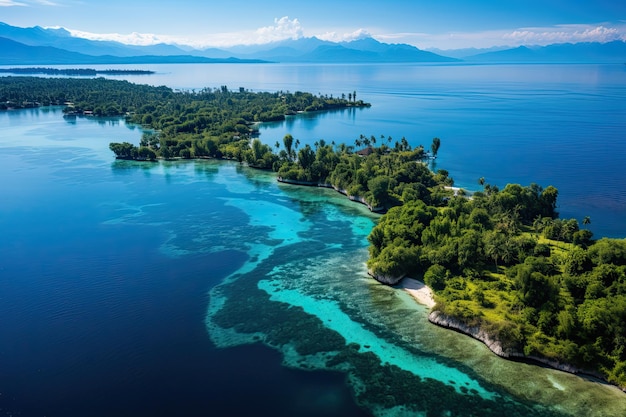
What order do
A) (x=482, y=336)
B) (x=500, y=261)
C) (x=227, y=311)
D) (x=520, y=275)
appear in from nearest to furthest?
(x=482, y=336) → (x=520, y=275) → (x=227, y=311) → (x=500, y=261)

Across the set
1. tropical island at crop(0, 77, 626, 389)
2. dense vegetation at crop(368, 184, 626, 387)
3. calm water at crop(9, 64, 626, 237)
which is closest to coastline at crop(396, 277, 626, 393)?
tropical island at crop(0, 77, 626, 389)

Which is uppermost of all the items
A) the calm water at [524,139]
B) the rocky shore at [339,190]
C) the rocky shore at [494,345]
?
the calm water at [524,139]

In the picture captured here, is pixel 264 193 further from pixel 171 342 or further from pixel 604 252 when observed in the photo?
pixel 604 252

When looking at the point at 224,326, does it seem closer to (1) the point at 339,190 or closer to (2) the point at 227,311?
(2) the point at 227,311

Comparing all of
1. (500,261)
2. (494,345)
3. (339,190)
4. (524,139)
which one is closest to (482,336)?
(494,345)

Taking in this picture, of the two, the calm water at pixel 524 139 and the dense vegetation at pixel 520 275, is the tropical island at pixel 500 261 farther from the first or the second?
the calm water at pixel 524 139

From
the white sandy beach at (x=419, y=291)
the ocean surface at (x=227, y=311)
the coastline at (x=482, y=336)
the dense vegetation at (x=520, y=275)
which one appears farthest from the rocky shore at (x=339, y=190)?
→ the coastline at (x=482, y=336)

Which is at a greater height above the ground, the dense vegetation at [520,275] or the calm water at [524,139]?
the calm water at [524,139]
